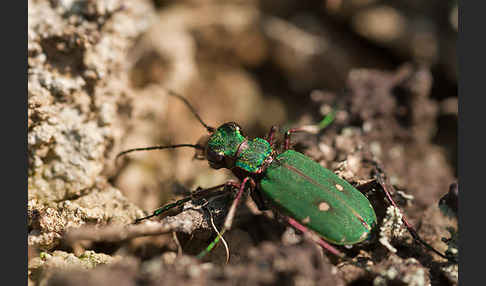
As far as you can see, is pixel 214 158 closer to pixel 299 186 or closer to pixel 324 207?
pixel 299 186

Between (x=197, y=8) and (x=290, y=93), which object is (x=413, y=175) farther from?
(x=197, y=8)

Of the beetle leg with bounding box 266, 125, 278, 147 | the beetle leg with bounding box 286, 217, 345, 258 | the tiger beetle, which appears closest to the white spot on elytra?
the tiger beetle

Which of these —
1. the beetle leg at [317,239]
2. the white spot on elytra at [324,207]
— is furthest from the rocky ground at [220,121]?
the white spot on elytra at [324,207]

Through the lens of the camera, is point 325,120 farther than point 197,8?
No

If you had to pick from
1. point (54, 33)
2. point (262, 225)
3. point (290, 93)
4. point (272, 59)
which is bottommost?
point (262, 225)

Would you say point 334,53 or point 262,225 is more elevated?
point 334,53

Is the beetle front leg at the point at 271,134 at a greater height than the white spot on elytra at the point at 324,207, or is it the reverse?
the beetle front leg at the point at 271,134

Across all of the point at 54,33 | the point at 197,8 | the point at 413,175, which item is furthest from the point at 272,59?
the point at 54,33

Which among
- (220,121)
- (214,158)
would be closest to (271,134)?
(214,158)

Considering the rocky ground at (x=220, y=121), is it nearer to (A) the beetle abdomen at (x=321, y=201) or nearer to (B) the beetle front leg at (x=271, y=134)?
(A) the beetle abdomen at (x=321, y=201)
